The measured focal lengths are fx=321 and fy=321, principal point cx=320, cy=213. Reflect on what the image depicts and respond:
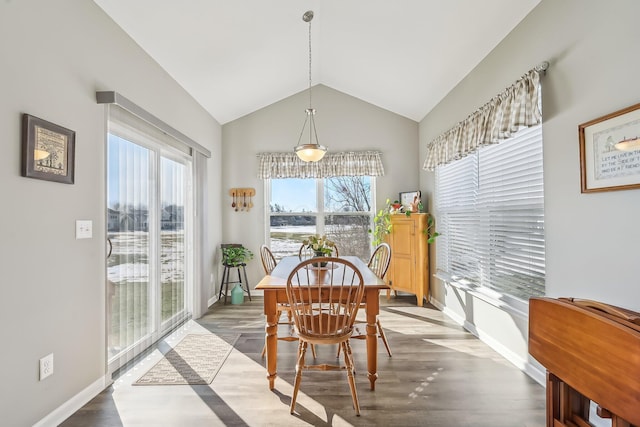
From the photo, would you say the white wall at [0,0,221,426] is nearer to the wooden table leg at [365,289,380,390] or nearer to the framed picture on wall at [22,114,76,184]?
the framed picture on wall at [22,114,76,184]

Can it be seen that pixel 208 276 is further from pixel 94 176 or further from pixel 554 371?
pixel 554 371

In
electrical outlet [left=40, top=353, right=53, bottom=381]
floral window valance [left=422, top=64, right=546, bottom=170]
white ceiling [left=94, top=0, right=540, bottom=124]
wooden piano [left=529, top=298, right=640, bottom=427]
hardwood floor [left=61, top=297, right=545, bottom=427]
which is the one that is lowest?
hardwood floor [left=61, top=297, right=545, bottom=427]

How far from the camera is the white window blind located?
246 cm

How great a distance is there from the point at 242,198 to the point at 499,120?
3.65 metres

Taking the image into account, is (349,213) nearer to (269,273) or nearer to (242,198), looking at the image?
(242,198)

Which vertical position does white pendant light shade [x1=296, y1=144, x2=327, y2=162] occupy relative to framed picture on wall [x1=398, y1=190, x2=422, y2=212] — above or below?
above

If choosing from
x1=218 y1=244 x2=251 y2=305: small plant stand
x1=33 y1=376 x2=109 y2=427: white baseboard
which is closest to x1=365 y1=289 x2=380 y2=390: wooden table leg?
x1=33 y1=376 x2=109 y2=427: white baseboard

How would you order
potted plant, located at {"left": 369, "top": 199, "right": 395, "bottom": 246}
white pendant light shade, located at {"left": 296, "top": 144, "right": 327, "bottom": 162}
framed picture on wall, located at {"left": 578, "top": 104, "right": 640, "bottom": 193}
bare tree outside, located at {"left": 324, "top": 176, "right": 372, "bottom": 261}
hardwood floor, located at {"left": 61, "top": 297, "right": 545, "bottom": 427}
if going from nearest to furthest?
framed picture on wall, located at {"left": 578, "top": 104, "right": 640, "bottom": 193} → hardwood floor, located at {"left": 61, "top": 297, "right": 545, "bottom": 427} → white pendant light shade, located at {"left": 296, "top": 144, "right": 327, "bottom": 162} → potted plant, located at {"left": 369, "top": 199, "right": 395, "bottom": 246} → bare tree outside, located at {"left": 324, "top": 176, "right": 372, "bottom": 261}

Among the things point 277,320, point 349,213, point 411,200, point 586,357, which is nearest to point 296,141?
point 349,213

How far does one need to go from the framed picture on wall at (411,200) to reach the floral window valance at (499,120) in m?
0.86

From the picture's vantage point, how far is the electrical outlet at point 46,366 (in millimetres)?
1812

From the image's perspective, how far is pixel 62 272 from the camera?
1975mm

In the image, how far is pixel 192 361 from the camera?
8.95 ft

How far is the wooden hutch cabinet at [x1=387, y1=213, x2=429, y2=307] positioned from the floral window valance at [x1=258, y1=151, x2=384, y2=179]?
97cm
